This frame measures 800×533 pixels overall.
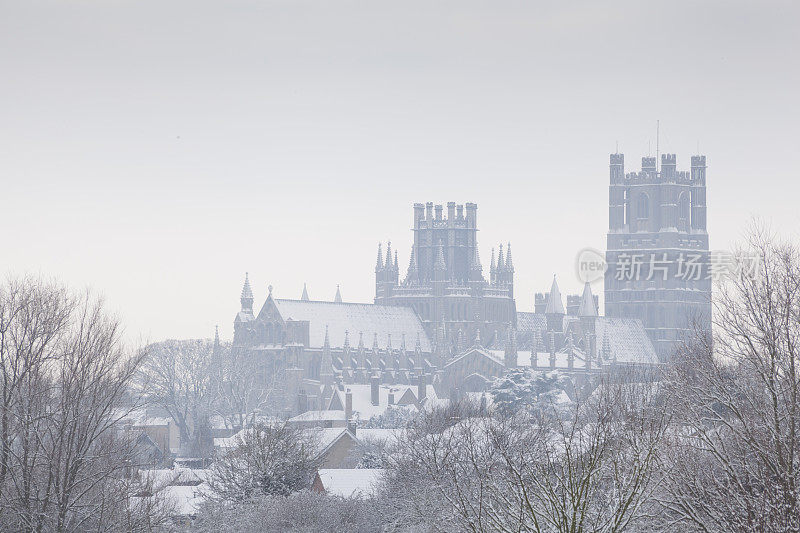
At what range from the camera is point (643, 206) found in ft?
523

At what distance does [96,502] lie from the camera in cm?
3281

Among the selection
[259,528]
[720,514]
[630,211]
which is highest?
[630,211]

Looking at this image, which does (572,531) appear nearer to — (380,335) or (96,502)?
(96,502)

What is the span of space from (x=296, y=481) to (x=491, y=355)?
87.8 meters

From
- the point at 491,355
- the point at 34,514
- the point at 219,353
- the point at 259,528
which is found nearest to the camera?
the point at 34,514

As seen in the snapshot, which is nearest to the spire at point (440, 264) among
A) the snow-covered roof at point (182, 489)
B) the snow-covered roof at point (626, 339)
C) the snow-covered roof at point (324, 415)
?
the snow-covered roof at point (626, 339)

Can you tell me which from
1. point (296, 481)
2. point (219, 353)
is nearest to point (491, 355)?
point (219, 353)

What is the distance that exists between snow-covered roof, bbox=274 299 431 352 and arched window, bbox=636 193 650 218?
30107 millimetres

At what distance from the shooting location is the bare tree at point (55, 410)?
99.8ft

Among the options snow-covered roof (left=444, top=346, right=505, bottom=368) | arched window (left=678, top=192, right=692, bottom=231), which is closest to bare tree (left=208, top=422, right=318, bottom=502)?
snow-covered roof (left=444, top=346, right=505, bottom=368)

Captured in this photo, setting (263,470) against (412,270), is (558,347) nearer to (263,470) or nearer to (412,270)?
(412,270)

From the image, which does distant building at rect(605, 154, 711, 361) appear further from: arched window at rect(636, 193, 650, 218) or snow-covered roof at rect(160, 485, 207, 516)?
snow-covered roof at rect(160, 485, 207, 516)

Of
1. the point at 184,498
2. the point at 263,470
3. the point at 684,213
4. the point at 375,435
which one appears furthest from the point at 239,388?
the point at 263,470

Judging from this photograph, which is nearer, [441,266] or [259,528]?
[259,528]
